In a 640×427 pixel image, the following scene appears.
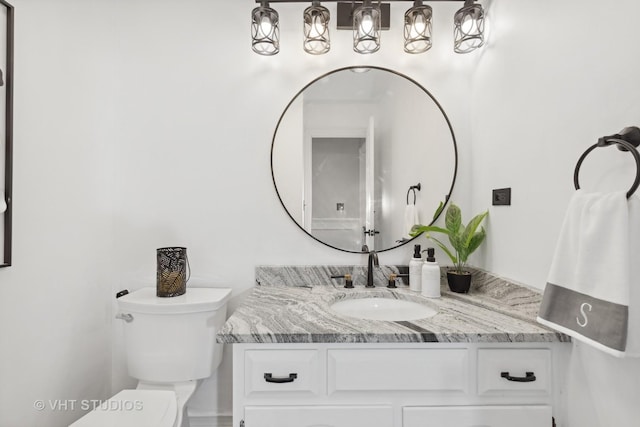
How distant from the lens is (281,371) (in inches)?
40.2

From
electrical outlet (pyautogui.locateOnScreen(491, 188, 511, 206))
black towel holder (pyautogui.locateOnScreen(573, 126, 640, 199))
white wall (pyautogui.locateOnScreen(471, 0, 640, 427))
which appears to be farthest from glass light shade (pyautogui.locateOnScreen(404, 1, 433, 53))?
black towel holder (pyautogui.locateOnScreen(573, 126, 640, 199))

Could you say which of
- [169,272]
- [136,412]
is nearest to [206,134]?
[169,272]

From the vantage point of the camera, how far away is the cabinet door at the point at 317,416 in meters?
1.01

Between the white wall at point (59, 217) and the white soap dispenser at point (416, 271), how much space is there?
4.79 ft

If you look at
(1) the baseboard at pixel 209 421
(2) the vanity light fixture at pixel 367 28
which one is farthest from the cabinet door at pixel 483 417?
(2) the vanity light fixture at pixel 367 28

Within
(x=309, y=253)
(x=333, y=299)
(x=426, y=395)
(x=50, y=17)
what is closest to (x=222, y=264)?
(x=309, y=253)

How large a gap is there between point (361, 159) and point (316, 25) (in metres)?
0.65

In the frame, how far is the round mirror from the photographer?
1.65 m

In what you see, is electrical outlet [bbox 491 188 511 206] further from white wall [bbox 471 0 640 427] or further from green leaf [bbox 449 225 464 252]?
green leaf [bbox 449 225 464 252]

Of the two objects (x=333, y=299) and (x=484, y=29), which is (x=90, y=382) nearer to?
(x=333, y=299)

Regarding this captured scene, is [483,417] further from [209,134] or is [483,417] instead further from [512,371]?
[209,134]

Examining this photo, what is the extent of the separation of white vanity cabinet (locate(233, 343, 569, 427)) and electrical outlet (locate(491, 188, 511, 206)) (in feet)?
1.86

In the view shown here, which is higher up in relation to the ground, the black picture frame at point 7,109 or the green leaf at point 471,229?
the black picture frame at point 7,109

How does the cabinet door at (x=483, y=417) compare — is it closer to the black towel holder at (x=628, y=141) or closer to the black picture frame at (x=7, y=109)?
the black towel holder at (x=628, y=141)
